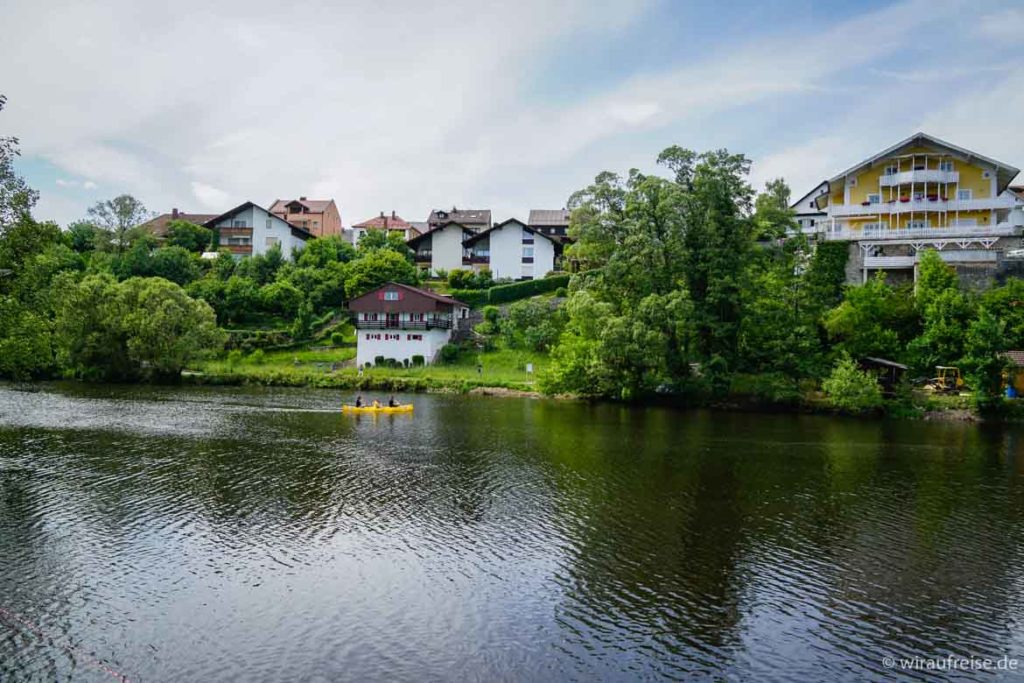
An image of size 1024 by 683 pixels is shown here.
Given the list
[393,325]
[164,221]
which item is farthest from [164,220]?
[393,325]

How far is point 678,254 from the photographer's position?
48.5 meters

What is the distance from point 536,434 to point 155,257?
60.5 metres

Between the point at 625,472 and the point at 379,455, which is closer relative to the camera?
the point at 625,472

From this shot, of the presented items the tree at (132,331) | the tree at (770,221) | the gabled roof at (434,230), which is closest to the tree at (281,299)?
the tree at (132,331)

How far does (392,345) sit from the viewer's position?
2490 inches

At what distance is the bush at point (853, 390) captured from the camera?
43.3 m

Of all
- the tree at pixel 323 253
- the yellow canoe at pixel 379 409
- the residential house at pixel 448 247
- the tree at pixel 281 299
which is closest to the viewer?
the yellow canoe at pixel 379 409

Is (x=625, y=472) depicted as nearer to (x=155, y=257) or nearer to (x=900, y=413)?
(x=900, y=413)

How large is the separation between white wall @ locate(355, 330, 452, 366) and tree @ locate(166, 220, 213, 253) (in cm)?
3757

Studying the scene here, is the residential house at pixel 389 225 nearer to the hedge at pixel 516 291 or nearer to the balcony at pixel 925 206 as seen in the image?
the hedge at pixel 516 291

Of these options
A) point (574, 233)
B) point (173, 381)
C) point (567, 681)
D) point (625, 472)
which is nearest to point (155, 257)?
point (173, 381)

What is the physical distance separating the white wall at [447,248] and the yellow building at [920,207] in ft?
135

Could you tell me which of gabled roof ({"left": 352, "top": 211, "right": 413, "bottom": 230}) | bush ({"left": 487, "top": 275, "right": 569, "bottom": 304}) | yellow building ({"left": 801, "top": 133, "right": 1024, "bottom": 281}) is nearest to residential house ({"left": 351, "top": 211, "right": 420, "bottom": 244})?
gabled roof ({"left": 352, "top": 211, "right": 413, "bottom": 230})

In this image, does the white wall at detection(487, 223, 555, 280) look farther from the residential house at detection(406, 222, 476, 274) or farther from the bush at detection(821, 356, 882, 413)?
the bush at detection(821, 356, 882, 413)
